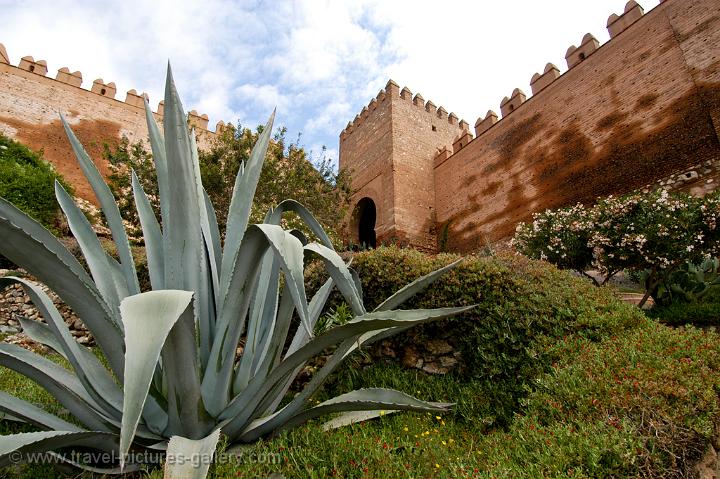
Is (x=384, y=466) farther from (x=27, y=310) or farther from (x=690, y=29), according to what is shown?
(x=690, y=29)

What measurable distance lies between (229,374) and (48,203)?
8.85 metres

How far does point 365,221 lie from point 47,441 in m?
14.3

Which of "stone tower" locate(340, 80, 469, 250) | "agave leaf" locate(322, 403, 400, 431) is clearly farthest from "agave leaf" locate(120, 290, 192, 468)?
A: "stone tower" locate(340, 80, 469, 250)

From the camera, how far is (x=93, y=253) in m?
1.63

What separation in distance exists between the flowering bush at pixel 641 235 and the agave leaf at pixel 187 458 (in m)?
6.26

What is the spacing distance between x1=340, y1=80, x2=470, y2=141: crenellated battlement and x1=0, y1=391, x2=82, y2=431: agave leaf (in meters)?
13.2

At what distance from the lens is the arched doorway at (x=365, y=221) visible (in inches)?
581

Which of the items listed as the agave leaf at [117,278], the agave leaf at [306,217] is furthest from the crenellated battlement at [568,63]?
the agave leaf at [117,278]

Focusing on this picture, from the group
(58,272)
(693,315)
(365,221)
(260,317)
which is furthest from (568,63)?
(58,272)

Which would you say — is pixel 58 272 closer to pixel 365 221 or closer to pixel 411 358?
pixel 411 358

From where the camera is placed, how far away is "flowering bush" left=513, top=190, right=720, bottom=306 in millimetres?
5469

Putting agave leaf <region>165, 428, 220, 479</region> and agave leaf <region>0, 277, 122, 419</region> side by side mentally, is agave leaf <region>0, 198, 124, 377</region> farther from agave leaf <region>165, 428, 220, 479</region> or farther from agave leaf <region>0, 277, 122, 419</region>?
agave leaf <region>165, 428, 220, 479</region>

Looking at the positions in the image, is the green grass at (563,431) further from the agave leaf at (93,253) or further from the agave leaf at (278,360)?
the agave leaf at (93,253)

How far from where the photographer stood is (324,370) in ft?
5.15
